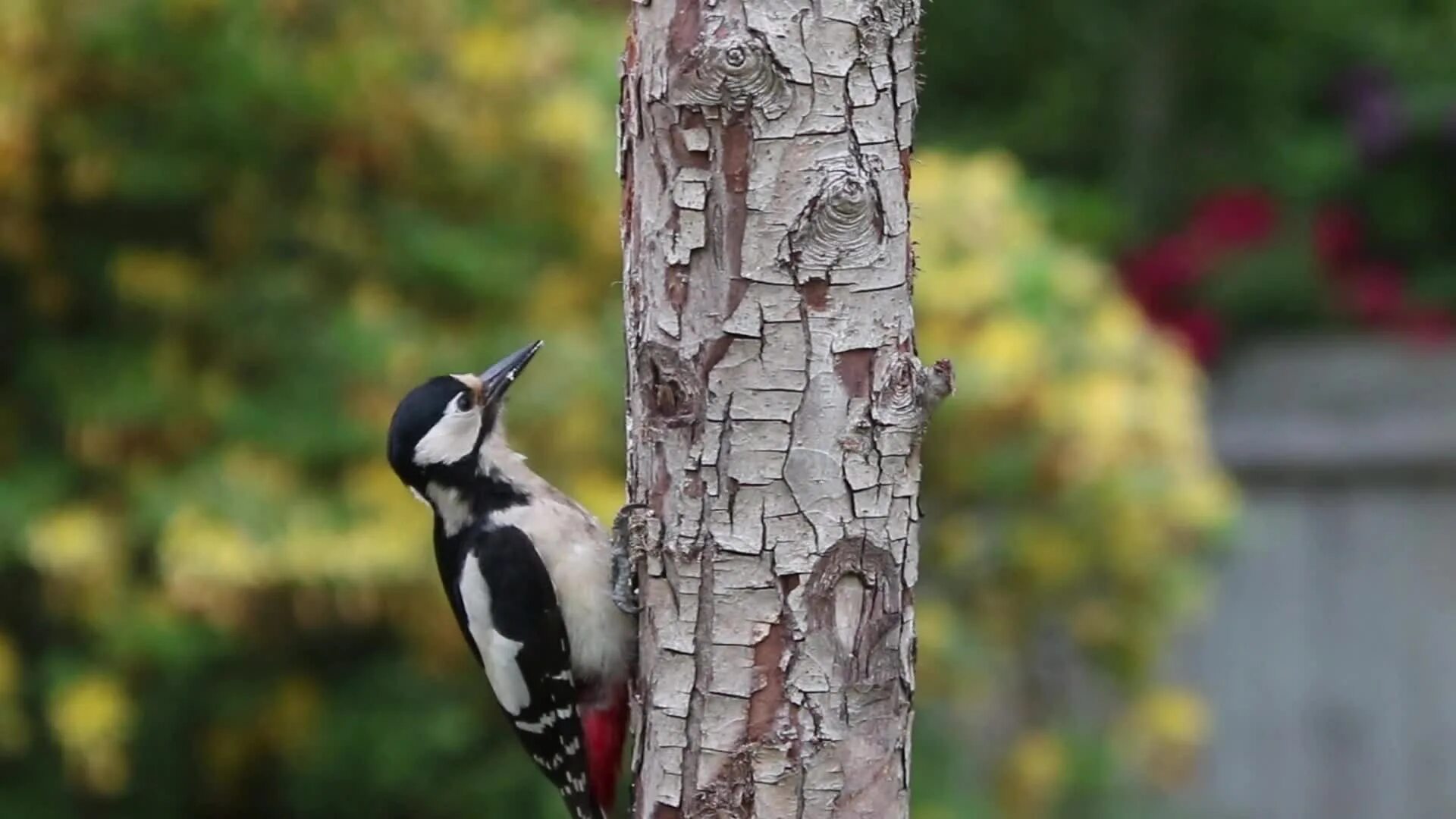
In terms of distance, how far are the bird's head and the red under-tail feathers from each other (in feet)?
1.54

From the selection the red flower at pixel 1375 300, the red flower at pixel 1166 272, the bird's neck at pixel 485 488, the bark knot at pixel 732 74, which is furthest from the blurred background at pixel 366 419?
the bark knot at pixel 732 74

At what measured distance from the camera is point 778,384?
2.31 m

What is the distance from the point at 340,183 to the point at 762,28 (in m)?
2.53

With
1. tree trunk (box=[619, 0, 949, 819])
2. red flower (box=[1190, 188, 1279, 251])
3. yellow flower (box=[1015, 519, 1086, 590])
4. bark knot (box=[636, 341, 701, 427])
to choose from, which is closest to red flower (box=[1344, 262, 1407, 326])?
red flower (box=[1190, 188, 1279, 251])

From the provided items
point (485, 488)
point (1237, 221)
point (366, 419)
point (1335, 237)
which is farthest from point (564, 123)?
point (1335, 237)

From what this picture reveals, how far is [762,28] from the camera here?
224 cm

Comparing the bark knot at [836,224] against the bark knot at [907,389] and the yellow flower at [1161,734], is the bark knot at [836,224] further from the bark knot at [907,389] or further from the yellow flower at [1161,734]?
the yellow flower at [1161,734]

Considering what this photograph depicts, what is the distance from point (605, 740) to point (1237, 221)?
456 cm

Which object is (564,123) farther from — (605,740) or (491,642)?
(605,740)

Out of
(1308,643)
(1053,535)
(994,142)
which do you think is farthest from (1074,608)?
(994,142)

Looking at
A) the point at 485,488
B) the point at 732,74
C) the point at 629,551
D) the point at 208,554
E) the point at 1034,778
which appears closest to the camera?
the point at 732,74

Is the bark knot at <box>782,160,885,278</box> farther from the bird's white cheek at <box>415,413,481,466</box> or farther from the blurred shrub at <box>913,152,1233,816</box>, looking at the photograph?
the blurred shrub at <box>913,152,1233,816</box>

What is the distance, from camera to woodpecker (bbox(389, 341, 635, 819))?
10.5 feet

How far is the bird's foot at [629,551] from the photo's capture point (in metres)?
2.44
